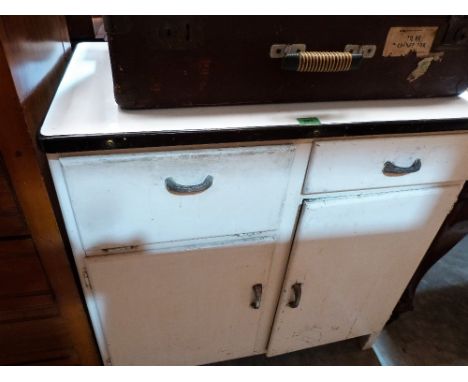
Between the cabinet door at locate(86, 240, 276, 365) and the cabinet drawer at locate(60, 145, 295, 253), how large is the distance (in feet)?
0.20

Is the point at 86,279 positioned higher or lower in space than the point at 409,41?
lower

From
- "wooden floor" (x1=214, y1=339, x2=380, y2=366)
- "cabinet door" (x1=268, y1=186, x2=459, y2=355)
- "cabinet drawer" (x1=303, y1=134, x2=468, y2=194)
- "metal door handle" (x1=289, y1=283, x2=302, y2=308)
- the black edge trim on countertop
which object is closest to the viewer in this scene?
the black edge trim on countertop

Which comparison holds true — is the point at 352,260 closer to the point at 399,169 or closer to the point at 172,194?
the point at 399,169

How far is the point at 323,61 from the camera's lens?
0.57 m

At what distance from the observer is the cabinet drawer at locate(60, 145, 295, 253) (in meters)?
0.57

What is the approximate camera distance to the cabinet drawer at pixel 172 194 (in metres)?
0.57

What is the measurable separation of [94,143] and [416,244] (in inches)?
29.7

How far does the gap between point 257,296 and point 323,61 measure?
54 cm

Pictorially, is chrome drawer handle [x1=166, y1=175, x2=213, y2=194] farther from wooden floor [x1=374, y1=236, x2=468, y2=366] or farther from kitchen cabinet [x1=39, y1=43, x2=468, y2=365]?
wooden floor [x1=374, y1=236, x2=468, y2=366]

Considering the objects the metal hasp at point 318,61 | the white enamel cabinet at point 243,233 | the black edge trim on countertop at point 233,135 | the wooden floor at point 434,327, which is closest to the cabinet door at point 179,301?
the white enamel cabinet at point 243,233

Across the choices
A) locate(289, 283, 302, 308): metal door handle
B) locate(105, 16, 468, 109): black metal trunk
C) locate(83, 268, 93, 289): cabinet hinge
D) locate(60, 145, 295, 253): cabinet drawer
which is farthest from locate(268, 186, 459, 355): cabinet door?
locate(83, 268, 93, 289): cabinet hinge

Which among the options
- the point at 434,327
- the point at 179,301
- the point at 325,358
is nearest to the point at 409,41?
the point at 179,301

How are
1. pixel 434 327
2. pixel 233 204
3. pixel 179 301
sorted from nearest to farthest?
pixel 233 204, pixel 179 301, pixel 434 327

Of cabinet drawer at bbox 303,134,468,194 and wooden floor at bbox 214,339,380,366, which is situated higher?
cabinet drawer at bbox 303,134,468,194
